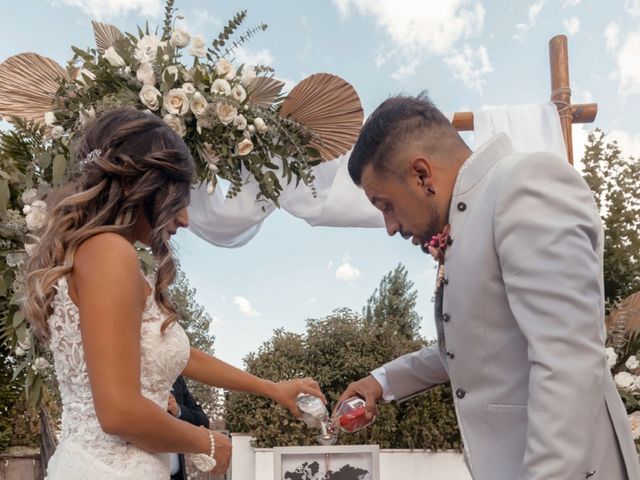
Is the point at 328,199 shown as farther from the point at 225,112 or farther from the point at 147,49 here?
the point at 147,49

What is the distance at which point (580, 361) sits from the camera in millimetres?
1303

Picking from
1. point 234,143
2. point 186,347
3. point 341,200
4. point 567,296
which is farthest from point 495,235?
point 341,200

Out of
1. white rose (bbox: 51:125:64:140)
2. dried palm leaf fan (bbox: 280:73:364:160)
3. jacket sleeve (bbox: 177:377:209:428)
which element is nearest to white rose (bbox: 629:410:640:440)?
dried palm leaf fan (bbox: 280:73:364:160)

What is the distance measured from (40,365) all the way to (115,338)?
73.6 inches

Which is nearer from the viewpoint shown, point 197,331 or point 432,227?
point 432,227

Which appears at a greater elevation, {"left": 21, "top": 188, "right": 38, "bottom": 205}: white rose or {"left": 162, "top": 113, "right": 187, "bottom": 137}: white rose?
{"left": 162, "top": 113, "right": 187, "bottom": 137}: white rose

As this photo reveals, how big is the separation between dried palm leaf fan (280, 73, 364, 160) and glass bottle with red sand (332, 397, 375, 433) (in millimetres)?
1965

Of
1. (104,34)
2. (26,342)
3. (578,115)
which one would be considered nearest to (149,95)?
(104,34)

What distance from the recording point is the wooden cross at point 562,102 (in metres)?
4.68

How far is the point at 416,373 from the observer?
2.33 meters

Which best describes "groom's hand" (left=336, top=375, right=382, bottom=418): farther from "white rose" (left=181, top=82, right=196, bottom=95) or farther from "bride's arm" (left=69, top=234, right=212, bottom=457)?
"white rose" (left=181, top=82, right=196, bottom=95)

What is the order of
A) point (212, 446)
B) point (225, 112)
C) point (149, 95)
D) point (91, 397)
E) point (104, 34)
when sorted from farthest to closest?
point (104, 34)
point (225, 112)
point (149, 95)
point (212, 446)
point (91, 397)

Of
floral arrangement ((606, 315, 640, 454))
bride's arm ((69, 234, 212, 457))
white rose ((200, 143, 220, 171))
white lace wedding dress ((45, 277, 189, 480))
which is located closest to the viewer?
bride's arm ((69, 234, 212, 457))

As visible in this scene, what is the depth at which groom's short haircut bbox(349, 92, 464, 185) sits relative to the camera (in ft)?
5.81
